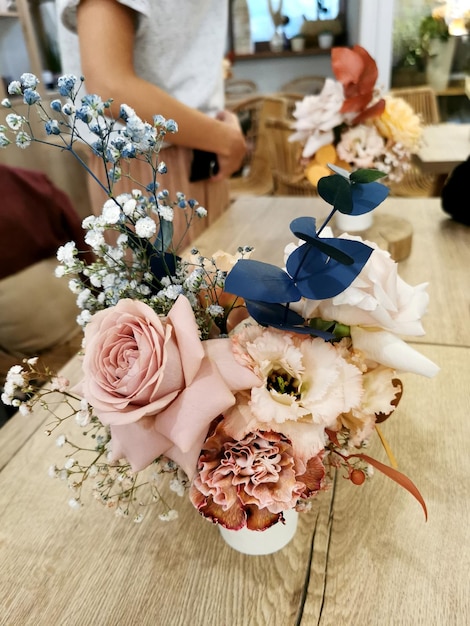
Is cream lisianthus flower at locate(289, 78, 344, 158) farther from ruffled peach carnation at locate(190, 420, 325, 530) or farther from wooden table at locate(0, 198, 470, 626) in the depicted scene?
ruffled peach carnation at locate(190, 420, 325, 530)

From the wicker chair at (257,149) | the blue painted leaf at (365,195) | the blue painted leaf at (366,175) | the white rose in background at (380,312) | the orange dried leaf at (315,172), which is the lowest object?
the wicker chair at (257,149)

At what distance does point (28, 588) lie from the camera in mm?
512

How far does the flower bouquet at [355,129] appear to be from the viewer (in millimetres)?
1063

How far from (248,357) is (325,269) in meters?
0.09

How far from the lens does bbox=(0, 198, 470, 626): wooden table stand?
1.55ft

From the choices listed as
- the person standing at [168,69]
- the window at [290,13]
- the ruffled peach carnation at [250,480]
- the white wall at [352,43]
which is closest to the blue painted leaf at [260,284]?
the ruffled peach carnation at [250,480]

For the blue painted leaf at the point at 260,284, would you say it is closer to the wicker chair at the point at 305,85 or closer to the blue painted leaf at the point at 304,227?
the blue painted leaf at the point at 304,227

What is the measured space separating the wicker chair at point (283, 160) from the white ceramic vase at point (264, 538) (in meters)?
2.21

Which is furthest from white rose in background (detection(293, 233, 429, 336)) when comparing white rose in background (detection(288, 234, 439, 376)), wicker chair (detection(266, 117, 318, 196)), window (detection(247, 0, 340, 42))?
window (detection(247, 0, 340, 42))

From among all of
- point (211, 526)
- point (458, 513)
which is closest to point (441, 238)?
point (458, 513)

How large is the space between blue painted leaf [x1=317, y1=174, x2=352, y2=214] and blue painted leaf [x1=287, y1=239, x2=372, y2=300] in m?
0.03

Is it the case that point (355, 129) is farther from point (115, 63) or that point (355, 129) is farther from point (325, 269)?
point (325, 269)

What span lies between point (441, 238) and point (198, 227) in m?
0.62

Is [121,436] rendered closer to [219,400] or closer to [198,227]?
[219,400]
